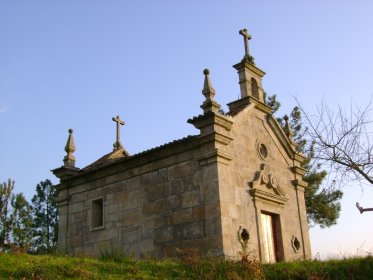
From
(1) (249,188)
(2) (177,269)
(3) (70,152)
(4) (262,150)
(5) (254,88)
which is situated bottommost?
(2) (177,269)

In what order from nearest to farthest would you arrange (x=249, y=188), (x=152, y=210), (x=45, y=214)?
(x=249, y=188)
(x=152, y=210)
(x=45, y=214)

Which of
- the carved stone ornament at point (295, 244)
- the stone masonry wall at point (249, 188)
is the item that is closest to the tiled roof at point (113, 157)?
the stone masonry wall at point (249, 188)

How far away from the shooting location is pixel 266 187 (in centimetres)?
1595

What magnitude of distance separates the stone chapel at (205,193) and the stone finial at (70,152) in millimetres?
37

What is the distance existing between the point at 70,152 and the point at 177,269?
892cm

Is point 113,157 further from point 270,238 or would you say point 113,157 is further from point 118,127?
point 270,238

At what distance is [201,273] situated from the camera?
10.8 meters

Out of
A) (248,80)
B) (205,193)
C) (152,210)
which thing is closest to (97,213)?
(152,210)

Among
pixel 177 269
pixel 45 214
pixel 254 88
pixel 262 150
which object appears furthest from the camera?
pixel 45 214

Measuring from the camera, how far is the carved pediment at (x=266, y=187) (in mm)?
15164

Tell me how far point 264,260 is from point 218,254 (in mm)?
2150

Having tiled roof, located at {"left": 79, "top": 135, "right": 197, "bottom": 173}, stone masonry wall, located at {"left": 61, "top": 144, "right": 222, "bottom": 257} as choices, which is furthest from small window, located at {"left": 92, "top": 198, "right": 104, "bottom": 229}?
tiled roof, located at {"left": 79, "top": 135, "right": 197, "bottom": 173}

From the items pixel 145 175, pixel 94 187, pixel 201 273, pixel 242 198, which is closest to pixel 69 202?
pixel 94 187

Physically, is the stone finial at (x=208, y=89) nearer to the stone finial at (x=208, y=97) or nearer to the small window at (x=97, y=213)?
the stone finial at (x=208, y=97)
